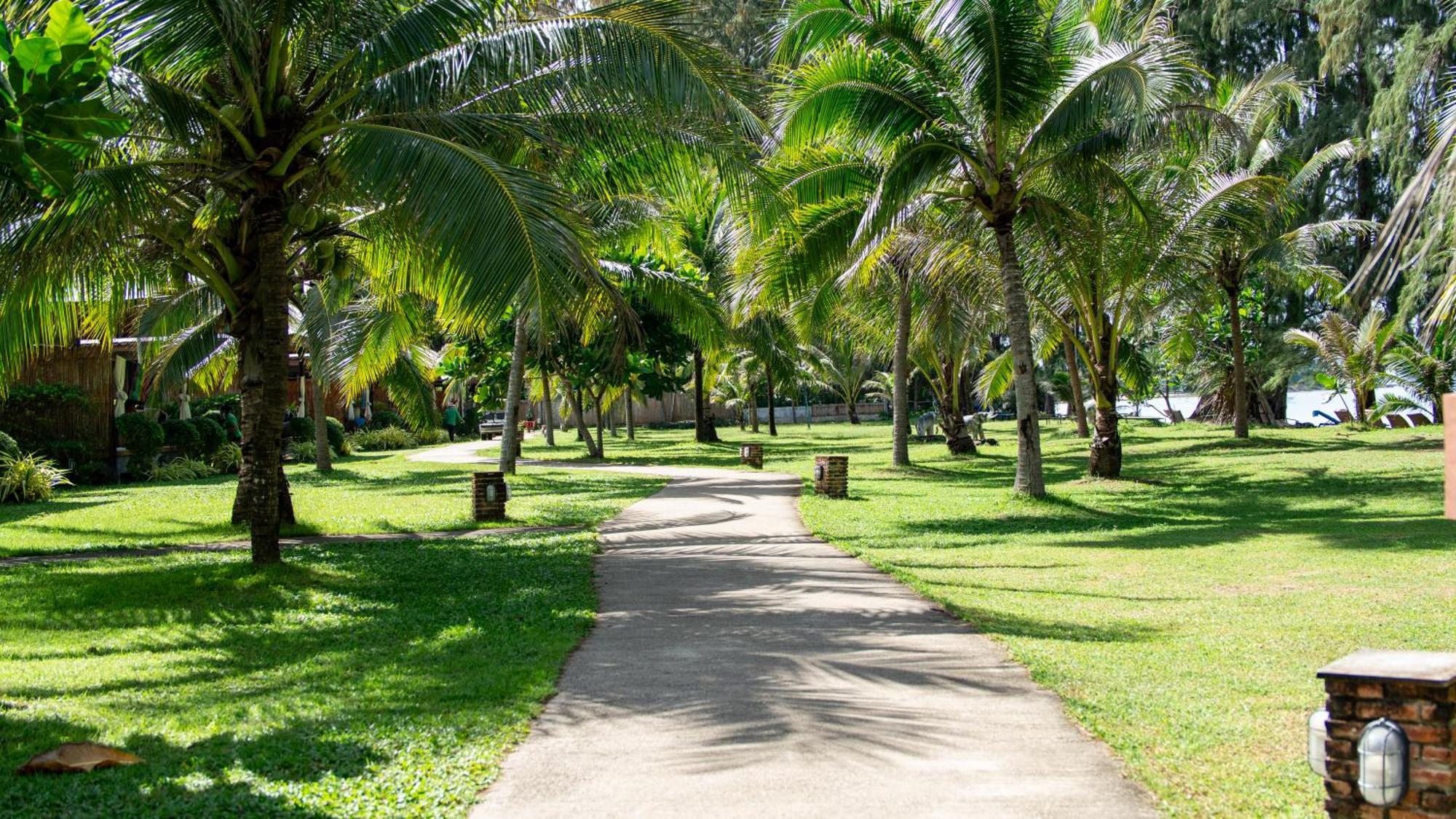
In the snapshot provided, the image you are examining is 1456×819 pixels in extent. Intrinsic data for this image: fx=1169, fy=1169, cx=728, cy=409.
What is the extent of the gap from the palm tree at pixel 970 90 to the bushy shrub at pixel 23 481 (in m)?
12.1

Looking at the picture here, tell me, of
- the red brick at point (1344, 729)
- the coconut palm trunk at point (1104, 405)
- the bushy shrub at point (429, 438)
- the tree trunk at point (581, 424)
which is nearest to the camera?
the red brick at point (1344, 729)

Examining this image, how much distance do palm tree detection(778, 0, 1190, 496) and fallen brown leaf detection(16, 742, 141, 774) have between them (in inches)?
408

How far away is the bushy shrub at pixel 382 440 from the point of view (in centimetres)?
3550

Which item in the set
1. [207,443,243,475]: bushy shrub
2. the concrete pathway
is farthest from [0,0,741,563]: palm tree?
[207,443,243,475]: bushy shrub

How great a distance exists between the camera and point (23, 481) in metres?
17.1

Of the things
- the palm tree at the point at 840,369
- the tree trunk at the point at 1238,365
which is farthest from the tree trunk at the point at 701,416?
the tree trunk at the point at 1238,365

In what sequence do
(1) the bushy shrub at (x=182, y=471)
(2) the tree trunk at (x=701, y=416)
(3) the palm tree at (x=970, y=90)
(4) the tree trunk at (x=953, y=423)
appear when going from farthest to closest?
(2) the tree trunk at (x=701, y=416) < (4) the tree trunk at (x=953, y=423) < (1) the bushy shrub at (x=182, y=471) < (3) the palm tree at (x=970, y=90)

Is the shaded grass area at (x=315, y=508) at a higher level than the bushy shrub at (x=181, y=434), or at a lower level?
lower

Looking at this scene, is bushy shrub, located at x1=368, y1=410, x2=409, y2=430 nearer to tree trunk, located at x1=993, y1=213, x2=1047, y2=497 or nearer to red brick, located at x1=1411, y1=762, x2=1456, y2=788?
→ tree trunk, located at x1=993, y1=213, x2=1047, y2=497

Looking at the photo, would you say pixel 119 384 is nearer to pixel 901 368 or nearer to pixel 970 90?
pixel 901 368

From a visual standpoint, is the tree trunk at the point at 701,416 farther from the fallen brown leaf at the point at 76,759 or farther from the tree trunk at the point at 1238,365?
the fallen brown leaf at the point at 76,759

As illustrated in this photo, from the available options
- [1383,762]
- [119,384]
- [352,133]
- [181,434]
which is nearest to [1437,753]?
[1383,762]

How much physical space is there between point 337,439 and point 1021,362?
2117cm

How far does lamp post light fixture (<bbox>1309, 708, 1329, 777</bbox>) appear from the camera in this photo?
3.82 metres
